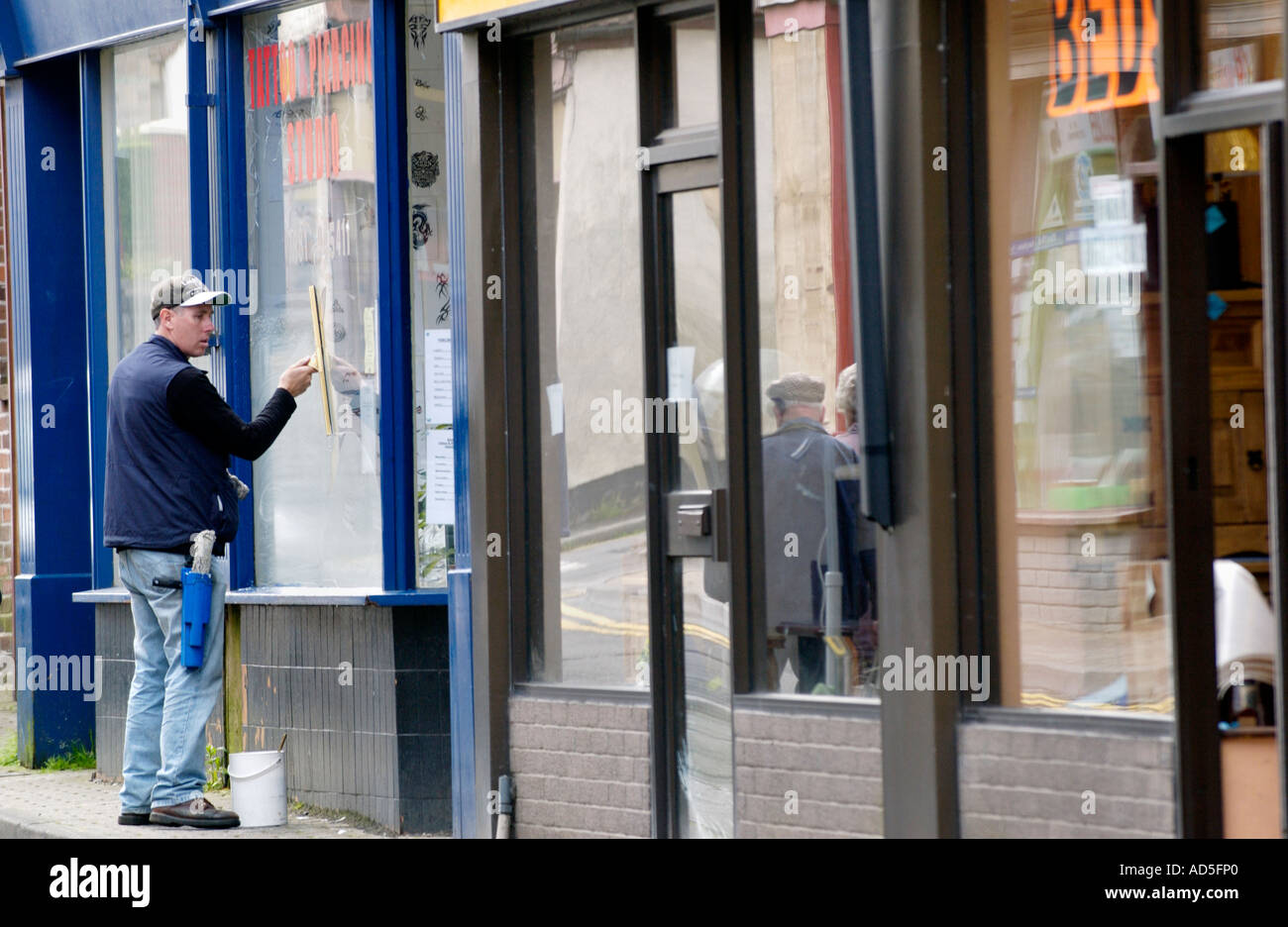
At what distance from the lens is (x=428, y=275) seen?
8219 millimetres

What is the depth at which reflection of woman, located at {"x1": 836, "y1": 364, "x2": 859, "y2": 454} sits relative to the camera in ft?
20.8

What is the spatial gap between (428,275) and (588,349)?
4.50 ft

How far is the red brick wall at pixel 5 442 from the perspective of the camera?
10.8 metres

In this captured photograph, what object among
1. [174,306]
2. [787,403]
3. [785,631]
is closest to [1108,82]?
[787,403]

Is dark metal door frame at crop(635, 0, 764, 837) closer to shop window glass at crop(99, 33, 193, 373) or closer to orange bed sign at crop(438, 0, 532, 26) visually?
orange bed sign at crop(438, 0, 532, 26)

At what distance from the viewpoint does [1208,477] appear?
552cm

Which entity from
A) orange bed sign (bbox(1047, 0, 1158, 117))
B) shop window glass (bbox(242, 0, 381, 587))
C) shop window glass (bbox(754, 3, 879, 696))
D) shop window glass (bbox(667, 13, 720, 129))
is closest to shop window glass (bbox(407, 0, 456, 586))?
shop window glass (bbox(242, 0, 381, 587))

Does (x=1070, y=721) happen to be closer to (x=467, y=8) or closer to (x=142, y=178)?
(x=467, y=8)

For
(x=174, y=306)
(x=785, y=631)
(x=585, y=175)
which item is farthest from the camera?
(x=174, y=306)

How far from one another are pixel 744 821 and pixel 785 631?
2.23ft

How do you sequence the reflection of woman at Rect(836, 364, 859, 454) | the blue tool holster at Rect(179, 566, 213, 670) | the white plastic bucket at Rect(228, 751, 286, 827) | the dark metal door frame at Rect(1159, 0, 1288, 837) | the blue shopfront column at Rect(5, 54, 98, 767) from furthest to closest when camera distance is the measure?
the blue shopfront column at Rect(5, 54, 98, 767) → the white plastic bucket at Rect(228, 751, 286, 827) → the blue tool holster at Rect(179, 566, 213, 670) → the reflection of woman at Rect(836, 364, 859, 454) → the dark metal door frame at Rect(1159, 0, 1288, 837)

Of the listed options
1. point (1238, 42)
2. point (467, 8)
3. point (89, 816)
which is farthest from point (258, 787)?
point (1238, 42)

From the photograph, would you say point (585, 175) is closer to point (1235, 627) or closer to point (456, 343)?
point (456, 343)

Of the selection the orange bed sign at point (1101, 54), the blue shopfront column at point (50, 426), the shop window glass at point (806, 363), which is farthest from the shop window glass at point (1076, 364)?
the blue shopfront column at point (50, 426)
